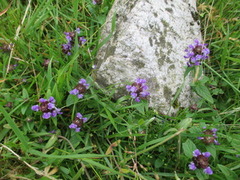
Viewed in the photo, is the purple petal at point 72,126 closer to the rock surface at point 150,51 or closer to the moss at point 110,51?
the rock surface at point 150,51

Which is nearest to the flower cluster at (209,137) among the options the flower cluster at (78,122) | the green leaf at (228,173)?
the green leaf at (228,173)

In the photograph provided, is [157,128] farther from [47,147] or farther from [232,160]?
[47,147]

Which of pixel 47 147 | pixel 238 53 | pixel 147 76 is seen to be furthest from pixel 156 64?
pixel 47 147

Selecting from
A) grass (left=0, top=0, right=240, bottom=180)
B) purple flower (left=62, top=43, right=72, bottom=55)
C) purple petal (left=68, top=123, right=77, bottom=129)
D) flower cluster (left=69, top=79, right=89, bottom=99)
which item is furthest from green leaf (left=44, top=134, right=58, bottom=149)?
purple flower (left=62, top=43, right=72, bottom=55)

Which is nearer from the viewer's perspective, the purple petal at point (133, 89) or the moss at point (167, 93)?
the purple petal at point (133, 89)

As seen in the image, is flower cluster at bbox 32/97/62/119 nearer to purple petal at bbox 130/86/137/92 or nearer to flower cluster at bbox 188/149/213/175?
purple petal at bbox 130/86/137/92

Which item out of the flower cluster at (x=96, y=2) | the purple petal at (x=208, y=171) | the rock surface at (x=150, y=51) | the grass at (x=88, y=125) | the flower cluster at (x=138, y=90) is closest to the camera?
the purple petal at (x=208, y=171)
